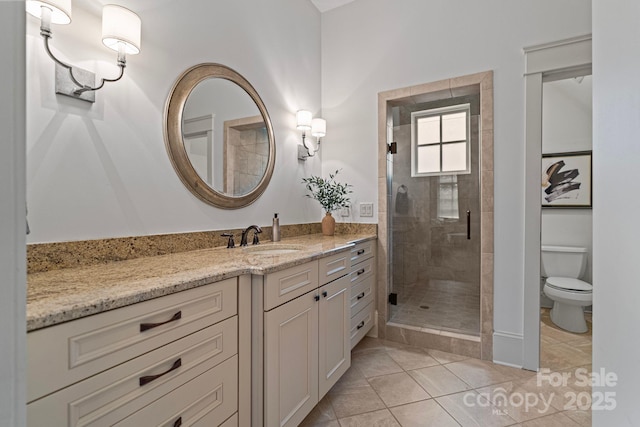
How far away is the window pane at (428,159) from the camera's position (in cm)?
275

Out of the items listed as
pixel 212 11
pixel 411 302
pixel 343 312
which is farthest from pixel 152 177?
pixel 411 302

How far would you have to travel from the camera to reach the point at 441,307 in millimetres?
2607

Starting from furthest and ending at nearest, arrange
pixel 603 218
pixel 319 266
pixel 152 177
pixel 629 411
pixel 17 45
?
1. pixel 319 266
2. pixel 152 177
3. pixel 603 218
4. pixel 629 411
5. pixel 17 45

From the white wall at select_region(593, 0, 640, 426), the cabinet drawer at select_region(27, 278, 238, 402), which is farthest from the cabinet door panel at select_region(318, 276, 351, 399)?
the white wall at select_region(593, 0, 640, 426)

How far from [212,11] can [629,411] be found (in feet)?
7.71

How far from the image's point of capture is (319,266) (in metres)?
1.55

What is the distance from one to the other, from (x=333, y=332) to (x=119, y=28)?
1.79 meters

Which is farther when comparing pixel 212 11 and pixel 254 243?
pixel 254 243

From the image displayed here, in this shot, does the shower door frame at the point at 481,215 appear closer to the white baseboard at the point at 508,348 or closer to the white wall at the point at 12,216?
the white baseboard at the point at 508,348

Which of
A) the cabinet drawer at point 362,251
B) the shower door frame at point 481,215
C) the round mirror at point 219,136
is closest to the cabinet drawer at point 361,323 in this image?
the shower door frame at point 481,215

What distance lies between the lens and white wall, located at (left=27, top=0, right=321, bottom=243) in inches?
→ 41.3

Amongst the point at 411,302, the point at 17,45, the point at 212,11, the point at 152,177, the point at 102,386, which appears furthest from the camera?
the point at 411,302

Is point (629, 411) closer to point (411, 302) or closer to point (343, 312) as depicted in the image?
point (343, 312)

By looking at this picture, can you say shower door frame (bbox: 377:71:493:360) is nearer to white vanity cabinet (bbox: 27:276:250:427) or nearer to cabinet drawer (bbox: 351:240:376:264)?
cabinet drawer (bbox: 351:240:376:264)
